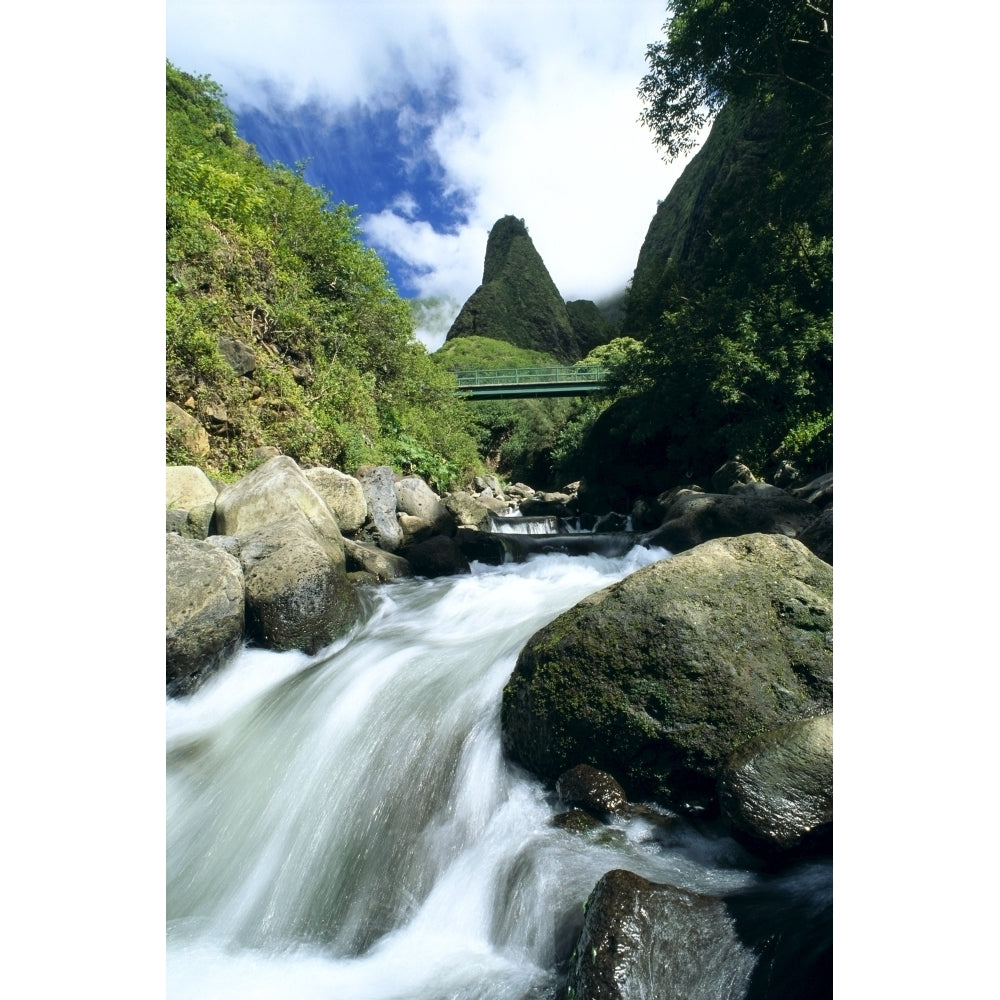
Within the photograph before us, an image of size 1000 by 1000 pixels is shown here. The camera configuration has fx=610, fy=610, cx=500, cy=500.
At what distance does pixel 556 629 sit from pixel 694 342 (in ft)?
39.1

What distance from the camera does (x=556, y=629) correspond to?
3.29 metres

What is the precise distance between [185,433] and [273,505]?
2.94 meters

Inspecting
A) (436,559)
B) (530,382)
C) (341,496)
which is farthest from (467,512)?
(530,382)

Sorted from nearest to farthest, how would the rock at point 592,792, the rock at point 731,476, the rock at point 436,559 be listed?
the rock at point 592,792, the rock at point 436,559, the rock at point 731,476

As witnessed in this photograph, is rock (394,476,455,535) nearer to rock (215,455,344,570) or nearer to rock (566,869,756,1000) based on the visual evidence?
rock (215,455,344,570)

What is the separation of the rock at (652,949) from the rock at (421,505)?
8.62 metres

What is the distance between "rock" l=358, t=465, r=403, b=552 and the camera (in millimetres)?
8875

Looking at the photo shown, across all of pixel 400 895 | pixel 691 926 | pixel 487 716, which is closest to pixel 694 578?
pixel 487 716

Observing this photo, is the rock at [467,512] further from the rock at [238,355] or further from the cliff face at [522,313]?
the cliff face at [522,313]

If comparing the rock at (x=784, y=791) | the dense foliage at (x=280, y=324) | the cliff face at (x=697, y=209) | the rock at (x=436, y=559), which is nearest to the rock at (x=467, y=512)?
the dense foliage at (x=280, y=324)

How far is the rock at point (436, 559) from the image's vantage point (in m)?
7.84

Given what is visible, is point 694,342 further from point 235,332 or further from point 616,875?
point 616,875

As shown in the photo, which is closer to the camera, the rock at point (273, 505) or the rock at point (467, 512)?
the rock at point (273, 505)

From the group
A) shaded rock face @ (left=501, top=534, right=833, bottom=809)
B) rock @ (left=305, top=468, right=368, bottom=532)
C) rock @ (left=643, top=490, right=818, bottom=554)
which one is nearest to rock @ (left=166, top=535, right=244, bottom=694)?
shaded rock face @ (left=501, top=534, right=833, bottom=809)
